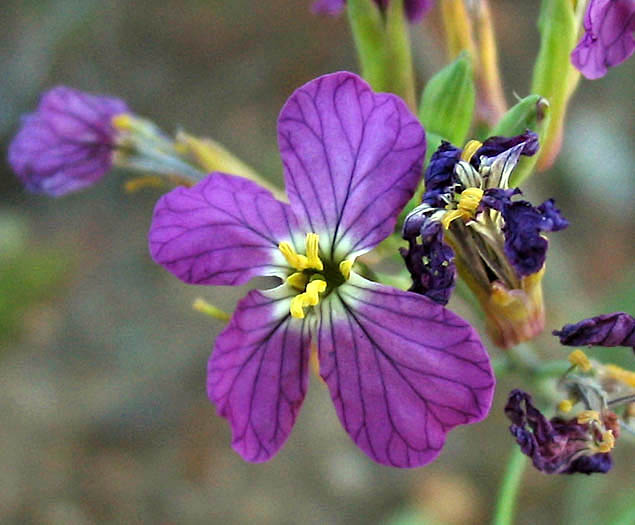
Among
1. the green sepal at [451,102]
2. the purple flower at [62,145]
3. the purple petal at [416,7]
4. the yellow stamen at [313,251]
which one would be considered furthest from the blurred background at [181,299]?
the yellow stamen at [313,251]

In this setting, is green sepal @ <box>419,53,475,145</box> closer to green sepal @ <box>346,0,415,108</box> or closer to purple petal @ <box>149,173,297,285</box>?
green sepal @ <box>346,0,415,108</box>

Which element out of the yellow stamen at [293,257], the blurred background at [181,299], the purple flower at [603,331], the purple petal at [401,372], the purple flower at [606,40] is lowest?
the blurred background at [181,299]

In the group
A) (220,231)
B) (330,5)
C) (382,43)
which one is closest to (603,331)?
(220,231)

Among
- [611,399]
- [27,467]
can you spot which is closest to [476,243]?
[611,399]

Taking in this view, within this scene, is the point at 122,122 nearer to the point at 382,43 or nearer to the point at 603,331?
the point at 382,43

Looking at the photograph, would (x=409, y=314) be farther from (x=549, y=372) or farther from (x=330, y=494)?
(x=330, y=494)

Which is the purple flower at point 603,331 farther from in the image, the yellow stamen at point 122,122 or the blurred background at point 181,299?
the blurred background at point 181,299
